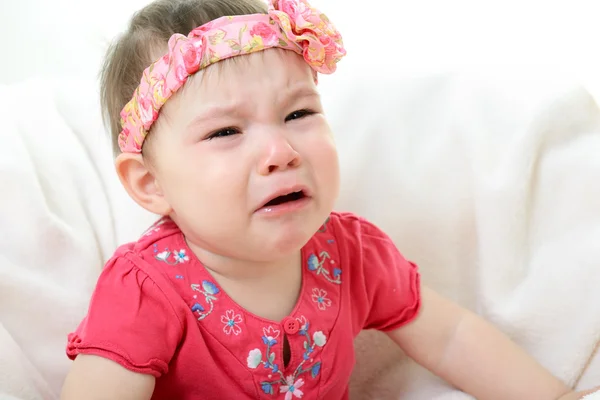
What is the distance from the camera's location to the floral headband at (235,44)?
816 millimetres

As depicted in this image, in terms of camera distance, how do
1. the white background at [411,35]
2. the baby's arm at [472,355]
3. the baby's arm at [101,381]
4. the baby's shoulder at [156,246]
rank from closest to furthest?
the baby's arm at [101,381] → the baby's shoulder at [156,246] → the baby's arm at [472,355] → the white background at [411,35]

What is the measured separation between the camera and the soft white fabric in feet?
3.42

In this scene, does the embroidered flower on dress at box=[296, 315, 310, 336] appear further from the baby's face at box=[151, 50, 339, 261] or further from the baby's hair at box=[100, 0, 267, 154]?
the baby's hair at box=[100, 0, 267, 154]

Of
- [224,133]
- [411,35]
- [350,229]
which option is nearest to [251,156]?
[224,133]

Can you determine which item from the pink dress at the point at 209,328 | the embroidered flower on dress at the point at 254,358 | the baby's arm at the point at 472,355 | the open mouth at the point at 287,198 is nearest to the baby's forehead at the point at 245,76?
the open mouth at the point at 287,198

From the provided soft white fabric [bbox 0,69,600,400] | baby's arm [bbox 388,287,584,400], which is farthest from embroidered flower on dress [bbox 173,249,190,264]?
baby's arm [bbox 388,287,584,400]

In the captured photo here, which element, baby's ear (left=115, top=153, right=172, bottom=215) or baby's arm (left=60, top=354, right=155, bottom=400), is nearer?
baby's arm (left=60, top=354, right=155, bottom=400)

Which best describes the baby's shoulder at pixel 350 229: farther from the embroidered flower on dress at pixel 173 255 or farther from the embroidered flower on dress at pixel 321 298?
the embroidered flower on dress at pixel 173 255

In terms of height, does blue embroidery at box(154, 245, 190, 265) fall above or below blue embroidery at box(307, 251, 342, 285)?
above

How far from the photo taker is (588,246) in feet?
3.43

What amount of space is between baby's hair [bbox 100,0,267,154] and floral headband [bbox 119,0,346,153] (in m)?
0.03

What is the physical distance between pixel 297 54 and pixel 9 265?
1.78ft

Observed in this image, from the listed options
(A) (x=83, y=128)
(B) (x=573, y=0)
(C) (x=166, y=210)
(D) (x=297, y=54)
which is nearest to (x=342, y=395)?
(C) (x=166, y=210)

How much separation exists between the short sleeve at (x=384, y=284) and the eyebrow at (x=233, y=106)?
28 centimetres
